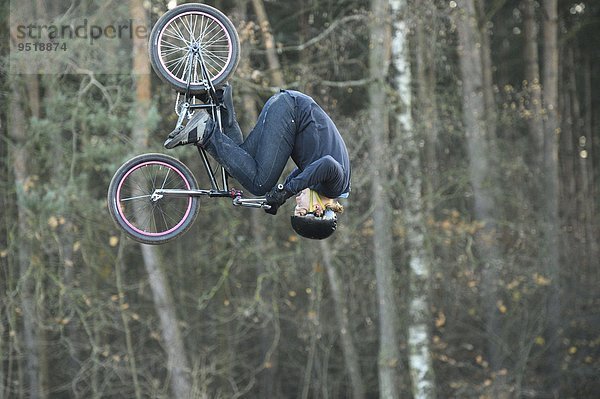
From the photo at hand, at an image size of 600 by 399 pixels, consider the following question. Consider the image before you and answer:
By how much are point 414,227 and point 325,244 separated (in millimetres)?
2034

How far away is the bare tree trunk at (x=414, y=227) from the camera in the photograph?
12.4 meters

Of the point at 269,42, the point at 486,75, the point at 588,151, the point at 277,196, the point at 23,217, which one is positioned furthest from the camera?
the point at 588,151

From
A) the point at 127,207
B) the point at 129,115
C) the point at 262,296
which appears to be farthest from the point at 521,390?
the point at 127,207

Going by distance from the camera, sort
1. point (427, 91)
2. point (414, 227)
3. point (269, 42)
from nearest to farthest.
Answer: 1. point (269, 42)
2. point (414, 227)
3. point (427, 91)

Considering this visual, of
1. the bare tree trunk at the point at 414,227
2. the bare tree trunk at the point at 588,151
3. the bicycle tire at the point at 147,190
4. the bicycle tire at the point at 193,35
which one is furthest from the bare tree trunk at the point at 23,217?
the bare tree trunk at the point at 588,151

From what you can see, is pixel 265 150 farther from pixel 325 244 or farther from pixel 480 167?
pixel 480 167

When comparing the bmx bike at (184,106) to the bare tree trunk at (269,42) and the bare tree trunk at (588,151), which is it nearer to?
the bare tree trunk at (269,42)

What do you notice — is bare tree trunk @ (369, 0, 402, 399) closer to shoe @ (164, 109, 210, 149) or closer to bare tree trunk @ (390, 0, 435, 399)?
bare tree trunk @ (390, 0, 435, 399)

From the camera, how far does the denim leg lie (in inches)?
235

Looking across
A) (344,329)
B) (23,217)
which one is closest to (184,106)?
(23,217)

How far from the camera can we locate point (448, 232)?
47.6 ft

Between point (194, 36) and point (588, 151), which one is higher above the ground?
point (194, 36)

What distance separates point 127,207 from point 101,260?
7.90m

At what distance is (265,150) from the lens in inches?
236
